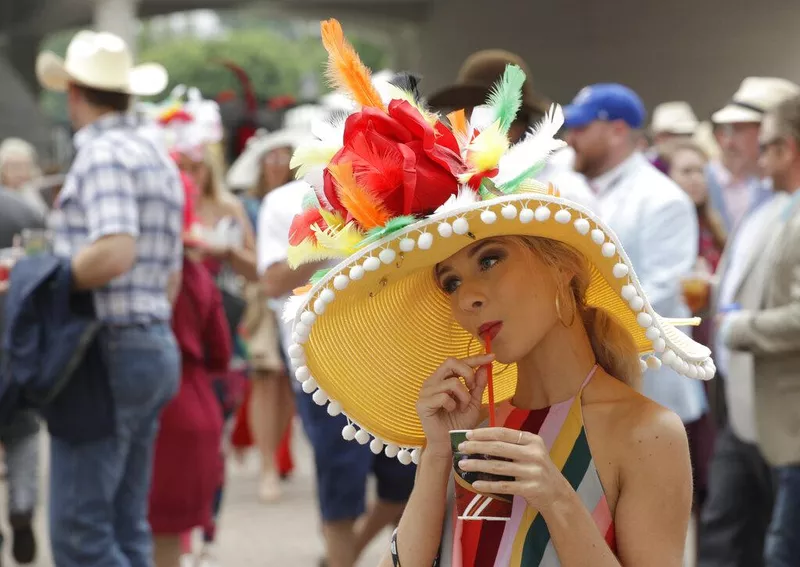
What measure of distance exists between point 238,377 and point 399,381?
4.56 m

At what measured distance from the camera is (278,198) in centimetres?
574

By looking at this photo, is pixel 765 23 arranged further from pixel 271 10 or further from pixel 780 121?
pixel 780 121

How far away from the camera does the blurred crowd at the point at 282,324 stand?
4902mm

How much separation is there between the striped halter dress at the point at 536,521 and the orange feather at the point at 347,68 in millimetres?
662

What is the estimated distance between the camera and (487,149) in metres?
2.34

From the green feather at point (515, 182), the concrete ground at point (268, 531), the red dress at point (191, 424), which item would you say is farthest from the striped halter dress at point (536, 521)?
the concrete ground at point (268, 531)

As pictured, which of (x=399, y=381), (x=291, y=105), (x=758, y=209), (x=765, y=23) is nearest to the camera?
(x=399, y=381)

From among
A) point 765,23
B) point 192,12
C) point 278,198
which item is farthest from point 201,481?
point 192,12

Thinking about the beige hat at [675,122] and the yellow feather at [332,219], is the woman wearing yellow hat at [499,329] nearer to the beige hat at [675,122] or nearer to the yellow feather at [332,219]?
the yellow feather at [332,219]

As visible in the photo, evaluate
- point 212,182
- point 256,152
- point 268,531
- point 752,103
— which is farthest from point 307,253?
point 256,152

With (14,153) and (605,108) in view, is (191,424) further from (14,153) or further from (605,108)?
(14,153)

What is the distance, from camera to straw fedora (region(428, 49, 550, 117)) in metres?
4.89

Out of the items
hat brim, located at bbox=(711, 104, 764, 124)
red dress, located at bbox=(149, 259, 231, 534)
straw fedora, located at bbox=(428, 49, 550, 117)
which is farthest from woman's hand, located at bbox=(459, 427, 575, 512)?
hat brim, located at bbox=(711, 104, 764, 124)

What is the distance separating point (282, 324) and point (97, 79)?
4.06 ft
